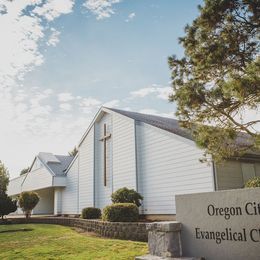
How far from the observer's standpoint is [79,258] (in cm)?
784

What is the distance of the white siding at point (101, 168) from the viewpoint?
810 inches

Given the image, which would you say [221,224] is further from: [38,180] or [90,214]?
[38,180]

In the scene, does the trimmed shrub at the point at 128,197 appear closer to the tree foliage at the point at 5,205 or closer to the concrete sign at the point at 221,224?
the concrete sign at the point at 221,224

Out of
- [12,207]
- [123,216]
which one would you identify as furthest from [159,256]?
[12,207]

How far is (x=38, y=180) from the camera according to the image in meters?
32.0

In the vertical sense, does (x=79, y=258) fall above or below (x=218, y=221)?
below

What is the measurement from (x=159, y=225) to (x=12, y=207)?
2017cm

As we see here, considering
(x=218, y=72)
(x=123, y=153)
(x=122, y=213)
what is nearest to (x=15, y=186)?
(x=123, y=153)

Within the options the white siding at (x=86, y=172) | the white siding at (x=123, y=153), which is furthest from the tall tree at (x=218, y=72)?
the white siding at (x=86, y=172)

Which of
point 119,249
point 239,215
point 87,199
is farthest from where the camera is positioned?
point 87,199

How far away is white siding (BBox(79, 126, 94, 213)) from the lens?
22484 millimetres

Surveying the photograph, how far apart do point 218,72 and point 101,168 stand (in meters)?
15.1

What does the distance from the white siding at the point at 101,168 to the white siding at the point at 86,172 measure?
50cm

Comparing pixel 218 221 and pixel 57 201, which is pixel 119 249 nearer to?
pixel 218 221
